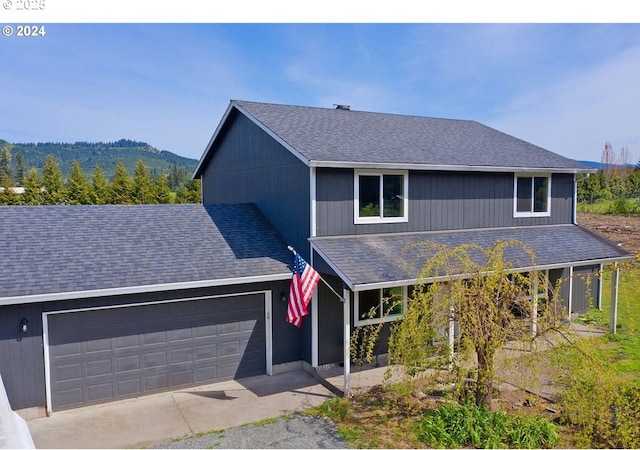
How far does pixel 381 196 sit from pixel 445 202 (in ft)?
7.23

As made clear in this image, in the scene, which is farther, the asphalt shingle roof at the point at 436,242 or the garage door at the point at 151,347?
the asphalt shingle roof at the point at 436,242

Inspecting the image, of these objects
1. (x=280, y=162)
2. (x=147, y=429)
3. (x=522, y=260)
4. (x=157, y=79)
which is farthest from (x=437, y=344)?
(x=157, y=79)

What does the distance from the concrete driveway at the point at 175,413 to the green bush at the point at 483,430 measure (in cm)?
237

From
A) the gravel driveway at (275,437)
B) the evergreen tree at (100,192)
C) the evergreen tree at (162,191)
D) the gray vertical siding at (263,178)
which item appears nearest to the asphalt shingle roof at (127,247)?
the gray vertical siding at (263,178)

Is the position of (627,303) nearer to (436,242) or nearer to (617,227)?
(436,242)

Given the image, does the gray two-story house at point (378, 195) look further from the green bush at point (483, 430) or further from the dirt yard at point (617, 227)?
the dirt yard at point (617, 227)

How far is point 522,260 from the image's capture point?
10.7m

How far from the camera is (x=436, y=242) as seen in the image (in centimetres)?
1094

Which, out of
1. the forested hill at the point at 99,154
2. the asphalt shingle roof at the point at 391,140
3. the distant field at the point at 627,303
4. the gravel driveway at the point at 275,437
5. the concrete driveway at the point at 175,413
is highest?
the forested hill at the point at 99,154

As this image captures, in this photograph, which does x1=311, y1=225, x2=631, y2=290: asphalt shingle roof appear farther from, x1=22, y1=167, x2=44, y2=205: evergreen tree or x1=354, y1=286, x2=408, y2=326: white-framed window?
x1=22, y1=167, x2=44, y2=205: evergreen tree

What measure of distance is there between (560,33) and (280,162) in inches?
318

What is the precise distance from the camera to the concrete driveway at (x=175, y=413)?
281 inches

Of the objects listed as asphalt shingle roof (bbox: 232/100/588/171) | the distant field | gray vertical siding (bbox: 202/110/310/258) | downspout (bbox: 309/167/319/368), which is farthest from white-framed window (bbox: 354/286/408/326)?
the distant field

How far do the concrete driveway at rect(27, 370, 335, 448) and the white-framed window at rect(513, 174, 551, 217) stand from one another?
27.6 ft
